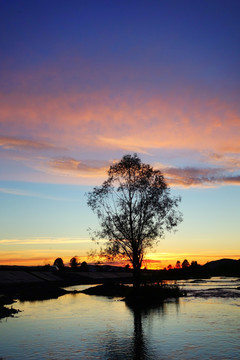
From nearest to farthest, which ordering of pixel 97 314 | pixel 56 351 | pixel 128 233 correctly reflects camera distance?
pixel 56 351, pixel 97 314, pixel 128 233

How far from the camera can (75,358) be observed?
1650 centimetres

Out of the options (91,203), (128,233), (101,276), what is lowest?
(101,276)

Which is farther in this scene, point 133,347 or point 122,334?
point 122,334

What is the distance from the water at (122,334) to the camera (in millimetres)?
17422

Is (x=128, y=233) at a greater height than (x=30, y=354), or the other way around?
(x=128, y=233)

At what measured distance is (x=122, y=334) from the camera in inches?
887

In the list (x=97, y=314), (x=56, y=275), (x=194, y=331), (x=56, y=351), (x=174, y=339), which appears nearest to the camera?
(x=56, y=351)

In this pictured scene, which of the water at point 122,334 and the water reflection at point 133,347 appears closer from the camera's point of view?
the water reflection at point 133,347

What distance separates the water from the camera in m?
17.4

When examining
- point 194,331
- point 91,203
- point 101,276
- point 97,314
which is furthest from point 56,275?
point 194,331

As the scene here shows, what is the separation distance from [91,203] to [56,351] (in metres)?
33.4

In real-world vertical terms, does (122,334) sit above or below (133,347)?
below

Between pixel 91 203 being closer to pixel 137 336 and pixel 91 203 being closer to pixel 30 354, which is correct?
pixel 137 336

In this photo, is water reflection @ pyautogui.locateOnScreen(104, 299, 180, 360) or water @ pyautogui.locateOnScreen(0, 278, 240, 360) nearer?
water reflection @ pyautogui.locateOnScreen(104, 299, 180, 360)
